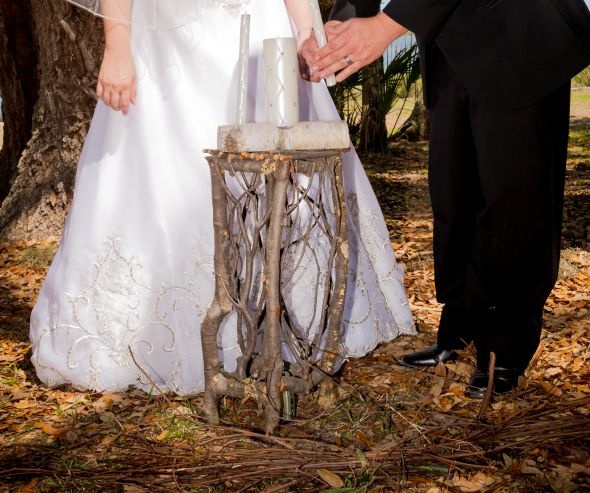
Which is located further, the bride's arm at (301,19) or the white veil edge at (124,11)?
the bride's arm at (301,19)

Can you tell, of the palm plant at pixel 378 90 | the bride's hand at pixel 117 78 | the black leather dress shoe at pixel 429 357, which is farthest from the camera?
the palm plant at pixel 378 90

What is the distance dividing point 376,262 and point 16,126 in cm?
308

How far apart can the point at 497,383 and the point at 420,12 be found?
1.19 meters

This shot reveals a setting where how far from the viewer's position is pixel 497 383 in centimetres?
241

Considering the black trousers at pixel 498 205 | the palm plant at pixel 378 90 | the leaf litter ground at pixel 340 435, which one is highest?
the palm plant at pixel 378 90

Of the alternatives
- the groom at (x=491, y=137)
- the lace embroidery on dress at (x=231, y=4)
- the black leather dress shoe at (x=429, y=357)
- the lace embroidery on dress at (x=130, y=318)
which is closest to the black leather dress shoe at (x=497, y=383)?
the groom at (x=491, y=137)

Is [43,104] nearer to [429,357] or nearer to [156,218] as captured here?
[156,218]

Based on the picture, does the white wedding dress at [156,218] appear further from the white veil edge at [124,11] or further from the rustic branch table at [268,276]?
the rustic branch table at [268,276]

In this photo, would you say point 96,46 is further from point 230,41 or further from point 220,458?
point 220,458

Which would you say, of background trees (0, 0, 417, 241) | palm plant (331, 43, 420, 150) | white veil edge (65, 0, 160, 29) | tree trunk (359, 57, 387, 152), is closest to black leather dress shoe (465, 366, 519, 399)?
white veil edge (65, 0, 160, 29)

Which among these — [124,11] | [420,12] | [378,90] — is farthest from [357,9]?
[378,90]

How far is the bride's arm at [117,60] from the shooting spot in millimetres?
2256

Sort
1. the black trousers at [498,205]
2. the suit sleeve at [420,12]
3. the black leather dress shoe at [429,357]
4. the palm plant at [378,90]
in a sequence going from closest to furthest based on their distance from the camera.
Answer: the suit sleeve at [420,12] → the black trousers at [498,205] → the black leather dress shoe at [429,357] → the palm plant at [378,90]

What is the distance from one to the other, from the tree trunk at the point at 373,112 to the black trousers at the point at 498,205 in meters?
5.57
